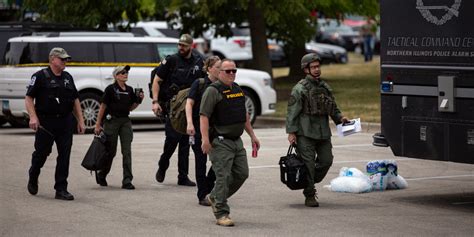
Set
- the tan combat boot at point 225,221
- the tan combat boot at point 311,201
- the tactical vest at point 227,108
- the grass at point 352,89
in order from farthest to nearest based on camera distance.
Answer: the grass at point 352,89
the tan combat boot at point 311,201
the tactical vest at point 227,108
the tan combat boot at point 225,221

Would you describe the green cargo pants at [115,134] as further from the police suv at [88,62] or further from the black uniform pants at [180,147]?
the police suv at [88,62]

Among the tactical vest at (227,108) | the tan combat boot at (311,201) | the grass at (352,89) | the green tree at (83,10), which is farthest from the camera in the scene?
the green tree at (83,10)

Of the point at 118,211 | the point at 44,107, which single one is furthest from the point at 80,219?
the point at 44,107

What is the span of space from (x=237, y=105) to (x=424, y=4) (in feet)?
8.07

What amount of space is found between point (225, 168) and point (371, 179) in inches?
120

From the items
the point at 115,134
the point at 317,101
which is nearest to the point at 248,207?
the point at 317,101

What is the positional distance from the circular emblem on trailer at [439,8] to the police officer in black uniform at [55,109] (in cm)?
388

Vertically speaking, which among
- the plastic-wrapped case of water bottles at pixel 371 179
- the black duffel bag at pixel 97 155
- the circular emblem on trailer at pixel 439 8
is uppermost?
the circular emblem on trailer at pixel 439 8

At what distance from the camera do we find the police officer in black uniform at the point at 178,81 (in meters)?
13.5

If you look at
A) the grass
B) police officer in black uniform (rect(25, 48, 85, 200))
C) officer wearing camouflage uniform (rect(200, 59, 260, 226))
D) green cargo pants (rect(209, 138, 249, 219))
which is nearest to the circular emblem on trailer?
officer wearing camouflage uniform (rect(200, 59, 260, 226))

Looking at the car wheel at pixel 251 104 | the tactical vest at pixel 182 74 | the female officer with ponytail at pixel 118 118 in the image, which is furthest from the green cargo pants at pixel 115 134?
the car wheel at pixel 251 104

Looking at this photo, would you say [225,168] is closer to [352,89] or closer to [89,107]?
[89,107]

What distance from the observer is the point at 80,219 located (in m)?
11.3

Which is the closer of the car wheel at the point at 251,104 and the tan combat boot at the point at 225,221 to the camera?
the tan combat boot at the point at 225,221
